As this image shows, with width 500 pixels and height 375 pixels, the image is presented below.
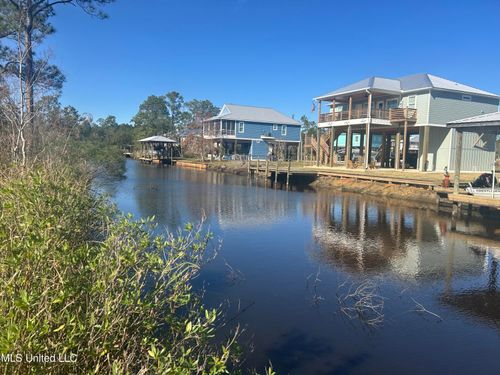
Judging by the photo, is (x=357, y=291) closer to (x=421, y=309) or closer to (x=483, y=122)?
(x=421, y=309)

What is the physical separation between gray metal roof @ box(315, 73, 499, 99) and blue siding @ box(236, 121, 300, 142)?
2032cm

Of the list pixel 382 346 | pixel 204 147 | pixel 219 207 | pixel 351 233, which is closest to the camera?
pixel 382 346

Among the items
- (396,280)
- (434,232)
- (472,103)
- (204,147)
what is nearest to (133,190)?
(434,232)

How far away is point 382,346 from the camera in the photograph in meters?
6.71

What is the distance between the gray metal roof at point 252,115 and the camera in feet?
178

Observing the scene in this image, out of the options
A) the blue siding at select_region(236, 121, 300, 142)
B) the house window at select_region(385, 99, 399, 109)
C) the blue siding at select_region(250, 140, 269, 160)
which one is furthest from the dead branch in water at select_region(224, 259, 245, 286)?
the blue siding at select_region(250, 140, 269, 160)

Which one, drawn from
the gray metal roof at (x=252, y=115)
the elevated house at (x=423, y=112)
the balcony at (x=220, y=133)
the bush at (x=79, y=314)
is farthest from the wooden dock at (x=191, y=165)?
the bush at (x=79, y=314)

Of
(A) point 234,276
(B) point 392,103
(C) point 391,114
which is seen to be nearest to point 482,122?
(A) point 234,276

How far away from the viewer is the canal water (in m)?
6.42

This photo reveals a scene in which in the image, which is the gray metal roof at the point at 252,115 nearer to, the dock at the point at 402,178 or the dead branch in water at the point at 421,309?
the dock at the point at 402,178

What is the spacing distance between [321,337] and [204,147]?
50.2m

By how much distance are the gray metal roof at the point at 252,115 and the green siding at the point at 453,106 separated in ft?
89.0

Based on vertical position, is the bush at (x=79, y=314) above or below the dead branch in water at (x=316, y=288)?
above

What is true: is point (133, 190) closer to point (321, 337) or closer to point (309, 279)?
point (309, 279)
